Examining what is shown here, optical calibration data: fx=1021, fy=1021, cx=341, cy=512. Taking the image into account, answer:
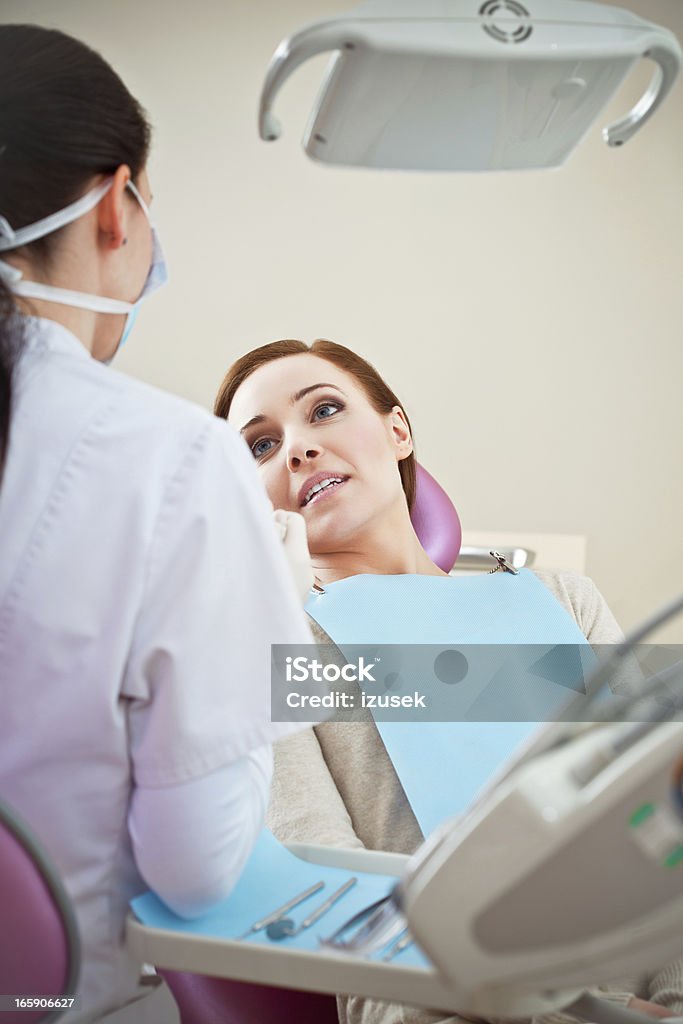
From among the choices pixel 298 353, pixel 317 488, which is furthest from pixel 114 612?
pixel 298 353

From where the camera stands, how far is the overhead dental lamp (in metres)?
0.82

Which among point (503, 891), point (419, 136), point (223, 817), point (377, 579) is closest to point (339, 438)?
point (377, 579)

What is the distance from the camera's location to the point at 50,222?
0.88 metres

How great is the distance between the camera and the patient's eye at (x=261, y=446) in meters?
1.73

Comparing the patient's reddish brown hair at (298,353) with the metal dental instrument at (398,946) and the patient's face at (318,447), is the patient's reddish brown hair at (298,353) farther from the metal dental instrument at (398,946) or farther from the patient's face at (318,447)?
the metal dental instrument at (398,946)

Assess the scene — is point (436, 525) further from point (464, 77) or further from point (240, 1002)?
point (464, 77)

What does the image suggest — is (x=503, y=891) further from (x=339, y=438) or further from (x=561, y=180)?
(x=561, y=180)

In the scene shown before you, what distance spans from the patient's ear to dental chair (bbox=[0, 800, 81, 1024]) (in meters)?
1.20

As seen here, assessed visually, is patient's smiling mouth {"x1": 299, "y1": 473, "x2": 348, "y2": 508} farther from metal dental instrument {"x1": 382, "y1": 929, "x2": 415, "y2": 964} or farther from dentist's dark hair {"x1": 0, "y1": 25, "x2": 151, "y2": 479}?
metal dental instrument {"x1": 382, "y1": 929, "x2": 415, "y2": 964}

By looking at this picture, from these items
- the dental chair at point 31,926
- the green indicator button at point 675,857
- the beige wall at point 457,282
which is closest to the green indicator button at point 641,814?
the green indicator button at point 675,857

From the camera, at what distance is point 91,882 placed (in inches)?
32.5

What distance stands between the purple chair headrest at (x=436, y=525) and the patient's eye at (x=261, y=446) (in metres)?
0.33

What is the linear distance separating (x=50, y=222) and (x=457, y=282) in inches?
92.3

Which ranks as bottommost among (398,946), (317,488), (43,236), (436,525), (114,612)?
(436,525)
